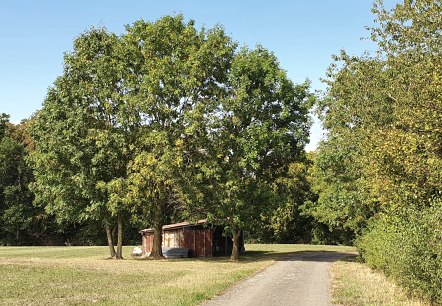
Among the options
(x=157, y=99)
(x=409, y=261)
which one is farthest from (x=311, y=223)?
(x=409, y=261)

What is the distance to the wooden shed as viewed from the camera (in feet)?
155

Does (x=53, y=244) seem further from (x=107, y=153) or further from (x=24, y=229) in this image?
(x=107, y=153)

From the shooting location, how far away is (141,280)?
74.3 ft

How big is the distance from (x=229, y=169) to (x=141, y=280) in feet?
51.2

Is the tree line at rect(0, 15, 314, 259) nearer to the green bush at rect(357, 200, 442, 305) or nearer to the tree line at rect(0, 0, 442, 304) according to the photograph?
the tree line at rect(0, 0, 442, 304)

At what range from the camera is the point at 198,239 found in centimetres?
4769

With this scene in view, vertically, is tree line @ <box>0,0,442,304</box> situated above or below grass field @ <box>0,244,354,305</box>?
above

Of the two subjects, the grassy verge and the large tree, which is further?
the large tree

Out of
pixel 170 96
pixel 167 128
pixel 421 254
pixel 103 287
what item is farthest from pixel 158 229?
pixel 421 254

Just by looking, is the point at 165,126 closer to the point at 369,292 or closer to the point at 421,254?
the point at 369,292

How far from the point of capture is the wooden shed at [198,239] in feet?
155

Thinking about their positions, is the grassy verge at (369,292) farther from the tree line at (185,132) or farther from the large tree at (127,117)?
the large tree at (127,117)

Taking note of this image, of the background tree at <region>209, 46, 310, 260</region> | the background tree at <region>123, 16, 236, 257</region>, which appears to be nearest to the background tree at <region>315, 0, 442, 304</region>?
the background tree at <region>209, 46, 310, 260</region>

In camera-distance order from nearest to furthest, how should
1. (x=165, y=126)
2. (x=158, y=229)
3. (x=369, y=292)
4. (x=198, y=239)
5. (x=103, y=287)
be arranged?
(x=369, y=292) → (x=103, y=287) → (x=165, y=126) → (x=158, y=229) → (x=198, y=239)
